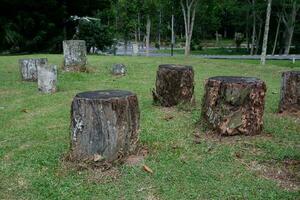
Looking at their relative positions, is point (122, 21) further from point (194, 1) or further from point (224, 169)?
Answer: point (224, 169)

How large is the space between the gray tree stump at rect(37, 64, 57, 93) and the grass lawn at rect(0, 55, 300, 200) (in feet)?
5.66

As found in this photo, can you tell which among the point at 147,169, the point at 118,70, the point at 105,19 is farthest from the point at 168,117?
the point at 105,19

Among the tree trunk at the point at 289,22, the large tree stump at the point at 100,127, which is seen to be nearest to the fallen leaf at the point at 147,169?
the large tree stump at the point at 100,127

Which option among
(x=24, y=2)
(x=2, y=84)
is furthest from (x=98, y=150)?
(x=24, y=2)

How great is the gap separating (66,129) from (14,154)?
1251mm

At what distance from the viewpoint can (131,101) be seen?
503cm

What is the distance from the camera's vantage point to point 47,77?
32.2ft

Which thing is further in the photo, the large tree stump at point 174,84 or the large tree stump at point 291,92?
the large tree stump at point 174,84

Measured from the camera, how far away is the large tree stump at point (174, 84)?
7.60 metres

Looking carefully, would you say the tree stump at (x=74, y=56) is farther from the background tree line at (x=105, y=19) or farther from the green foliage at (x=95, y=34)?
the green foliage at (x=95, y=34)

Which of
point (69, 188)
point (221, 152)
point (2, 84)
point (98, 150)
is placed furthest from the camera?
point (2, 84)

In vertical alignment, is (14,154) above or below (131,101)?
below

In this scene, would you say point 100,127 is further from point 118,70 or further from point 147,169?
point 118,70

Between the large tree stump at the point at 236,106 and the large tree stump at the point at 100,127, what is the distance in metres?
1.56
